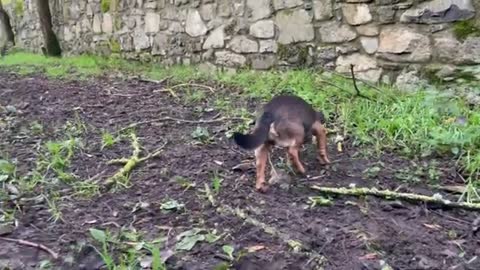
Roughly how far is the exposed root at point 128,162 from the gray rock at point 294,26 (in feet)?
6.95

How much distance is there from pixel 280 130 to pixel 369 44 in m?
2.14

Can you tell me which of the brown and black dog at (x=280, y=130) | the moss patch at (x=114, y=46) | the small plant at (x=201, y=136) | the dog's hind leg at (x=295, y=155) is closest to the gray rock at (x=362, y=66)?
the small plant at (x=201, y=136)

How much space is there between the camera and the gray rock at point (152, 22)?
7.00 m

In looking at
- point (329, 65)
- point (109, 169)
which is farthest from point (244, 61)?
point (109, 169)

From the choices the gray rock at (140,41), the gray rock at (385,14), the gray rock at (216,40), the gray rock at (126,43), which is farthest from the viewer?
the gray rock at (126,43)

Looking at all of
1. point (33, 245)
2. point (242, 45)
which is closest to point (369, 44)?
point (242, 45)

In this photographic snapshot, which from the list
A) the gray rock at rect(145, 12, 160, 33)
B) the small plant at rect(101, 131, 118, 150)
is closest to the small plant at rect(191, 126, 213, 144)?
the small plant at rect(101, 131, 118, 150)

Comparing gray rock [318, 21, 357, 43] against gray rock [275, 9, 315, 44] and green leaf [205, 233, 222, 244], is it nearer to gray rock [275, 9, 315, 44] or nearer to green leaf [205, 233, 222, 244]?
gray rock [275, 9, 315, 44]

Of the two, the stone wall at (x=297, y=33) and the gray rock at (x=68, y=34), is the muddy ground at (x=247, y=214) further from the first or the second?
the gray rock at (x=68, y=34)

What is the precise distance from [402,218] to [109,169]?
142cm

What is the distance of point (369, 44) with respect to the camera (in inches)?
169

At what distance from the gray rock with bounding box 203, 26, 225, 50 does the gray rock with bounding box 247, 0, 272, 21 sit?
0.52m

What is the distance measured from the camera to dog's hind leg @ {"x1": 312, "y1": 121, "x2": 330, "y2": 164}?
2660mm

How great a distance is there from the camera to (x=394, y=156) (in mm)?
2947
